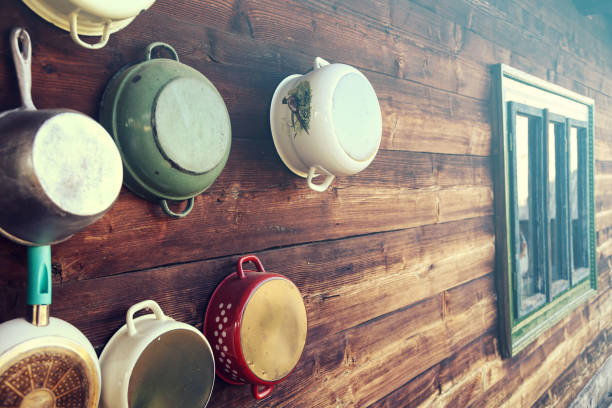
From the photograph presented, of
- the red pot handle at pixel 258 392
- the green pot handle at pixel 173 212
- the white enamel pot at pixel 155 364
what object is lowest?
the red pot handle at pixel 258 392

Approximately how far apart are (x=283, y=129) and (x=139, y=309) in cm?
49

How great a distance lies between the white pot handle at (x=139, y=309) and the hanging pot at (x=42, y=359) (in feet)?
0.31

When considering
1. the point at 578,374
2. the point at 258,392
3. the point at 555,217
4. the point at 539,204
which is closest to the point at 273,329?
the point at 258,392

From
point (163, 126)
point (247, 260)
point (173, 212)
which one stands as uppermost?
point (163, 126)

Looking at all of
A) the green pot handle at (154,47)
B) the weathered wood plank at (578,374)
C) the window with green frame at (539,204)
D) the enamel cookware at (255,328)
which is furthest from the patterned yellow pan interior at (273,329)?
the weathered wood plank at (578,374)

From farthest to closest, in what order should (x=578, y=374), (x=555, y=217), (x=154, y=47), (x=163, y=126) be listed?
1. (x=578, y=374)
2. (x=555, y=217)
3. (x=154, y=47)
4. (x=163, y=126)

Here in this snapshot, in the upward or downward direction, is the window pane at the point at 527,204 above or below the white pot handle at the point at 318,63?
below

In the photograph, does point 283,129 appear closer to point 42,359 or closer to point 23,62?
point 23,62

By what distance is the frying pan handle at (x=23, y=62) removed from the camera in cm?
62

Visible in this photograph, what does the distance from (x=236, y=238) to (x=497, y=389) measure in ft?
5.29

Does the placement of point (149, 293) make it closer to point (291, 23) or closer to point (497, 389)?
Result: point (291, 23)

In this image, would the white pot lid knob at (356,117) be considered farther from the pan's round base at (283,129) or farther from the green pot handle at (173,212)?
the green pot handle at (173,212)

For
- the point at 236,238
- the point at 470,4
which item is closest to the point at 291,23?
the point at 236,238

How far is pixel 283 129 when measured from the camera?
1.00 meters
